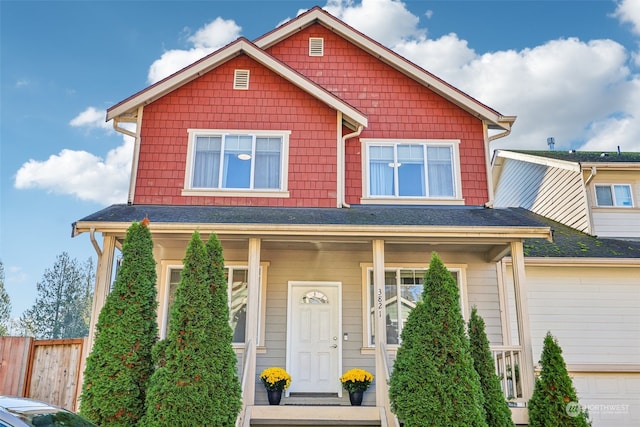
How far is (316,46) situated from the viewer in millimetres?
11641

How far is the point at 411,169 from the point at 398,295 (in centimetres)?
256

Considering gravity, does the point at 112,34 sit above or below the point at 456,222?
above

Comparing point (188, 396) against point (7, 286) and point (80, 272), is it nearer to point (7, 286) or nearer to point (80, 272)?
point (7, 286)

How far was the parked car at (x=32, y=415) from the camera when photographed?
4008 mm

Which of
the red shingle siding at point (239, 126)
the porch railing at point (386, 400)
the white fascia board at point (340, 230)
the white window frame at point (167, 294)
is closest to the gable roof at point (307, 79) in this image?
the red shingle siding at point (239, 126)

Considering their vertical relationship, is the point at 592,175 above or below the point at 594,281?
above

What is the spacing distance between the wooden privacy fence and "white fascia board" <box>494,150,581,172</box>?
39.6 ft

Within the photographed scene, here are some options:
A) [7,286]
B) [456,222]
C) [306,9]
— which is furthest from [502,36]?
[7,286]

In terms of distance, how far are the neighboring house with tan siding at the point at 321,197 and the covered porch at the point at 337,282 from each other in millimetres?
33

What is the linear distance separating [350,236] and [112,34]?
1415 centimetres

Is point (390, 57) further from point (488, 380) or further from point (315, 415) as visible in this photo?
point (315, 415)

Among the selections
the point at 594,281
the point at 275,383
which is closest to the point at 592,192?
the point at 594,281

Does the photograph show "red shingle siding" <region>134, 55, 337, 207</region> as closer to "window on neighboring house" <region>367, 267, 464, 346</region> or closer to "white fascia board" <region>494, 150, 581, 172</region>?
"window on neighboring house" <region>367, 267, 464, 346</region>

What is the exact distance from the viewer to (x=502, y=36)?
1962 cm
